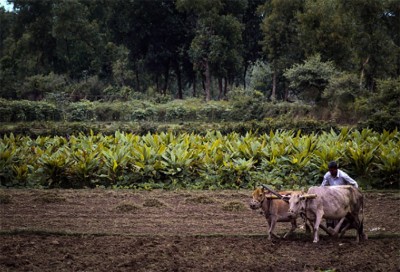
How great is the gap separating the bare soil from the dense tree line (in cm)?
1807

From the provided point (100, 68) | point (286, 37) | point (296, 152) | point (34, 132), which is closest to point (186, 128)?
point (34, 132)

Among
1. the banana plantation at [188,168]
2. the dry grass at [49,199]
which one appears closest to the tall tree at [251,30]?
the banana plantation at [188,168]

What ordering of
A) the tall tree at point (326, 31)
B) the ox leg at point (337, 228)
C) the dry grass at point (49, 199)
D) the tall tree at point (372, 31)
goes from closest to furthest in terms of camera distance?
the ox leg at point (337, 228)
the dry grass at point (49, 199)
the tall tree at point (372, 31)
the tall tree at point (326, 31)

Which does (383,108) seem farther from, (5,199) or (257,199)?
(257,199)

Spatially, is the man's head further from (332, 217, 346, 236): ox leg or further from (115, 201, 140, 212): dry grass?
(115, 201, 140, 212): dry grass

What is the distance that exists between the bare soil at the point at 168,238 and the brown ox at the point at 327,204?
480mm

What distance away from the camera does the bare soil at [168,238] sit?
815 centimetres

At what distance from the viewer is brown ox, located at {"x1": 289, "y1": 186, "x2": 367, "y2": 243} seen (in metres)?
8.65

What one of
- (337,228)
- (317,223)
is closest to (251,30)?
(337,228)

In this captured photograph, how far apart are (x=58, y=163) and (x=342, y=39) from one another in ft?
88.9

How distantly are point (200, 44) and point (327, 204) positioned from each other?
39.9 meters

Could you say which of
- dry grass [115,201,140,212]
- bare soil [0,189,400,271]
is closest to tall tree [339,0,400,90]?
bare soil [0,189,400,271]

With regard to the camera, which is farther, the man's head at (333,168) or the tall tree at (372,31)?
the tall tree at (372,31)

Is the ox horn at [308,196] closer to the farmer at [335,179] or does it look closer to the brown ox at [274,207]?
the brown ox at [274,207]
